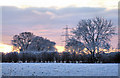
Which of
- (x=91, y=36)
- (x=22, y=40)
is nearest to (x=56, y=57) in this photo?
(x=91, y=36)

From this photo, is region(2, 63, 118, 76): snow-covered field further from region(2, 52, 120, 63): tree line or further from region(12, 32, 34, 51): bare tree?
region(12, 32, 34, 51): bare tree

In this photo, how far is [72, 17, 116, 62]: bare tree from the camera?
3150 centimetres

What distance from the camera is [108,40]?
32.1 meters

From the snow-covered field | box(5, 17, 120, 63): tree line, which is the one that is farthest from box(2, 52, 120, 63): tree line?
the snow-covered field

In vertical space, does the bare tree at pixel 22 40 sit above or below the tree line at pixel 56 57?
above

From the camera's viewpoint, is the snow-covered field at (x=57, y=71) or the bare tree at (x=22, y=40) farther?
the bare tree at (x=22, y=40)

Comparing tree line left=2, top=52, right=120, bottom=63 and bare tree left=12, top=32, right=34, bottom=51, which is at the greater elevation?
bare tree left=12, top=32, right=34, bottom=51

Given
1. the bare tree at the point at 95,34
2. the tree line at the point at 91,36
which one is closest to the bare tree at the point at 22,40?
the tree line at the point at 91,36

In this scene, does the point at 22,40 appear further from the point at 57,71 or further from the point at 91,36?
the point at 57,71

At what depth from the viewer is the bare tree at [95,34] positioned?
31.5 metres

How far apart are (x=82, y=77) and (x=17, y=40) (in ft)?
132

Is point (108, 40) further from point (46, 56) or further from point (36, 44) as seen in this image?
point (36, 44)

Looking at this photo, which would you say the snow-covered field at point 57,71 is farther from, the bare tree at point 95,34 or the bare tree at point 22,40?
the bare tree at point 22,40

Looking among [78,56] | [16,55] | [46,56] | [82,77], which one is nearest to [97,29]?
[78,56]
